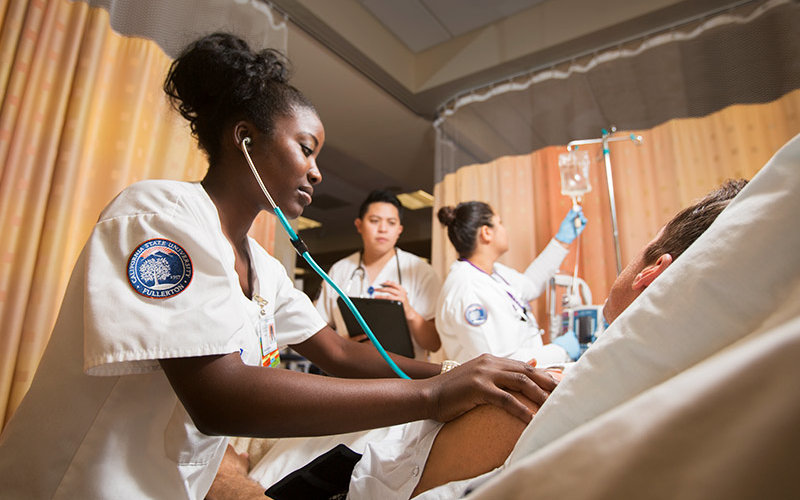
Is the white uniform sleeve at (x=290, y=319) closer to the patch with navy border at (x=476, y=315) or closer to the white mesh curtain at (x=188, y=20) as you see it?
the patch with navy border at (x=476, y=315)

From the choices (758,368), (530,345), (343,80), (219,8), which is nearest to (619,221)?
(530,345)

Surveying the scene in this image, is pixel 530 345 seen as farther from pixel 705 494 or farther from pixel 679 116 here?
pixel 705 494

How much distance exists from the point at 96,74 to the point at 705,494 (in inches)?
80.2

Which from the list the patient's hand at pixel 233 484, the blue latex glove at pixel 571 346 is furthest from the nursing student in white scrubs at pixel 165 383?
the blue latex glove at pixel 571 346

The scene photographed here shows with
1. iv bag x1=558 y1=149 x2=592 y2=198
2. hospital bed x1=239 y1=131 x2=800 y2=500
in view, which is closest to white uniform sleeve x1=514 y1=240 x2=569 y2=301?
iv bag x1=558 y1=149 x2=592 y2=198

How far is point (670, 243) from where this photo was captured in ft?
2.49

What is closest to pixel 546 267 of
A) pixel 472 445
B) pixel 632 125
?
pixel 632 125

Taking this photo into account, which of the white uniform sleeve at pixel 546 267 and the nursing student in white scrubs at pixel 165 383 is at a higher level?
the white uniform sleeve at pixel 546 267

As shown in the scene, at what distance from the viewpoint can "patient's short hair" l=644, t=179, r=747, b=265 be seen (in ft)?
2.36

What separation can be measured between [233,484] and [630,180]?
2.36 m

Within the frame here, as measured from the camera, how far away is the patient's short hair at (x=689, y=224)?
718mm

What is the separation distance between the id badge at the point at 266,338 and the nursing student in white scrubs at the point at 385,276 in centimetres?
129

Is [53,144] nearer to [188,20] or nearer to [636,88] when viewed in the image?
[188,20]

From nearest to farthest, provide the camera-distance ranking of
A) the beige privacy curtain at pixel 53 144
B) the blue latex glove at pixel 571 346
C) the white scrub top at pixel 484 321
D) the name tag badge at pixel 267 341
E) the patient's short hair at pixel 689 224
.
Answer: the patient's short hair at pixel 689 224
the name tag badge at pixel 267 341
the beige privacy curtain at pixel 53 144
the white scrub top at pixel 484 321
the blue latex glove at pixel 571 346
